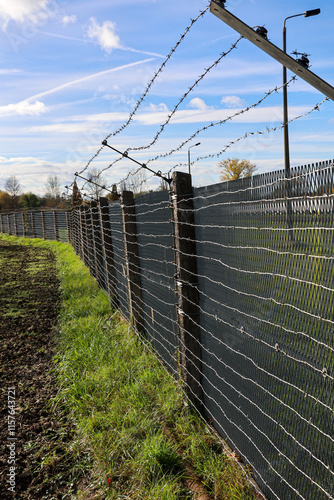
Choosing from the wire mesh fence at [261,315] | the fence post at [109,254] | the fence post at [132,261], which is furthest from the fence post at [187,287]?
the fence post at [109,254]

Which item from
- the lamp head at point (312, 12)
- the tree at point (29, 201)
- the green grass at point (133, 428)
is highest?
the tree at point (29, 201)

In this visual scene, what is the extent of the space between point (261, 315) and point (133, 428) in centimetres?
148

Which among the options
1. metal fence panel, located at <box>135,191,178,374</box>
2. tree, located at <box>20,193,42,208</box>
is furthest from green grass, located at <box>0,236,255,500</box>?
tree, located at <box>20,193,42,208</box>

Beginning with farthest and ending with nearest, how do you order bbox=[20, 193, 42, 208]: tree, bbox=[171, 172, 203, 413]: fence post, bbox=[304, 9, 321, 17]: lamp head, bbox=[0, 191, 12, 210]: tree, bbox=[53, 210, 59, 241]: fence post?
bbox=[0, 191, 12, 210]: tree → bbox=[20, 193, 42, 208]: tree → bbox=[53, 210, 59, 241]: fence post → bbox=[171, 172, 203, 413]: fence post → bbox=[304, 9, 321, 17]: lamp head

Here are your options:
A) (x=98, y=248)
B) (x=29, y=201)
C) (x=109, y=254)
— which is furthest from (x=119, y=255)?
(x=29, y=201)

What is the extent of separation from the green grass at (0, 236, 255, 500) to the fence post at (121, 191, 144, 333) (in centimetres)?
20

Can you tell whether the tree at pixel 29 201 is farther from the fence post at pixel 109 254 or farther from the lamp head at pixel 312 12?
the lamp head at pixel 312 12

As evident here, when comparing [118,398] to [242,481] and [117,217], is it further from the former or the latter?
[117,217]

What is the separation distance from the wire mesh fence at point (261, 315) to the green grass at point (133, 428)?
0.56ft

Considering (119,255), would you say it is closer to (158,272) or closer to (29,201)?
(158,272)

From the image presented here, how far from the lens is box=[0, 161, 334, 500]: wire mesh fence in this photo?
5.62 feet

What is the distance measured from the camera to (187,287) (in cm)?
314

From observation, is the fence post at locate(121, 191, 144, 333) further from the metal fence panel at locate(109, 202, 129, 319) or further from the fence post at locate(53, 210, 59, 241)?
the fence post at locate(53, 210, 59, 241)

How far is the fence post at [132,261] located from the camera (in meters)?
4.96
